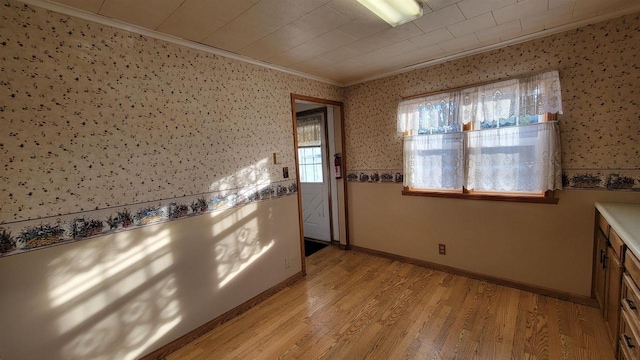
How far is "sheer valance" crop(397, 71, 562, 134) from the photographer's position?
220 cm

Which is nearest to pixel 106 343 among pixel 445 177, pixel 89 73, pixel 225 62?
pixel 89 73

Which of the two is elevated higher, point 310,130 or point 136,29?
point 136,29

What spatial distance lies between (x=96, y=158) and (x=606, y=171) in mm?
3762

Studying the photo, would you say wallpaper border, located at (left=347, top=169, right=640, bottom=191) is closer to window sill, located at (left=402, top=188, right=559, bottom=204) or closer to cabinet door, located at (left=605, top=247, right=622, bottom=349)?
window sill, located at (left=402, top=188, right=559, bottom=204)

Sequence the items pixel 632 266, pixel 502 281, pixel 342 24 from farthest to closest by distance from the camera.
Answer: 1. pixel 502 281
2. pixel 342 24
3. pixel 632 266

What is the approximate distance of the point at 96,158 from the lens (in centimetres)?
164

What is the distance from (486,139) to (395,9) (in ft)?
5.30

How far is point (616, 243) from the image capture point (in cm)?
159

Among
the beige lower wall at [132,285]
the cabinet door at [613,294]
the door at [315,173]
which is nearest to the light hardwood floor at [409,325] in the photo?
the cabinet door at [613,294]

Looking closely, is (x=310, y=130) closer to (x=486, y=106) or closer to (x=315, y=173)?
(x=315, y=173)

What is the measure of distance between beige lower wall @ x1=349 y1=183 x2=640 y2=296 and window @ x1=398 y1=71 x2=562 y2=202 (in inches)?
7.0

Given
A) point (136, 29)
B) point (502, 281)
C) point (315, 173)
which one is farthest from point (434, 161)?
point (136, 29)

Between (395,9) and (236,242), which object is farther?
(236,242)

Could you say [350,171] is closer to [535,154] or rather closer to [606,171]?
[535,154]
